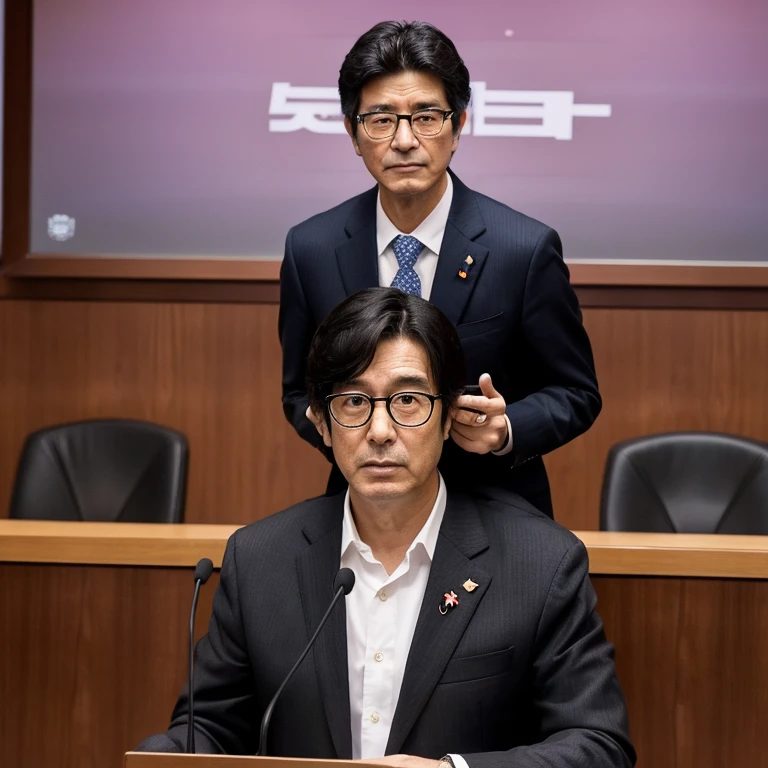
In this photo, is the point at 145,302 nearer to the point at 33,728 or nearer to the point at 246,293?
the point at 246,293

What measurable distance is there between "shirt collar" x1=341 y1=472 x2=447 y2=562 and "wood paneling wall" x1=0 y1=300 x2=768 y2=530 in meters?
1.74

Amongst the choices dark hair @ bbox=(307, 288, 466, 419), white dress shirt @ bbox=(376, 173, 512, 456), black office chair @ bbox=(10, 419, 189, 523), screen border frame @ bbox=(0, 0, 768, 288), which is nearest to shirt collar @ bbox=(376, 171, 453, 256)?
white dress shirt @ bbox=(376, 173, 512, 456)

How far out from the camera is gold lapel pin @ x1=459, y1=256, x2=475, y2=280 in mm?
1815

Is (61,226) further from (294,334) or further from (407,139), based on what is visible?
(407,139)

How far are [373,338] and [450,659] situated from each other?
0.44 meters

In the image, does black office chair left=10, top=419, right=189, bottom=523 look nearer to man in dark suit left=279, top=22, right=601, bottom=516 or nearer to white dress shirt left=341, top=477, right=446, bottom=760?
man in dark suit left=279, top=22, right=601, bottom=516

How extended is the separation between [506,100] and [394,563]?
199 cm

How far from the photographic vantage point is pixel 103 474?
2.69 metres

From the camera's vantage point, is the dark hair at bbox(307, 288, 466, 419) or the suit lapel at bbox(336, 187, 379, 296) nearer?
the dark hair at bbox(307, 288, 466, 419)

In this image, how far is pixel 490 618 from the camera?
1500mm

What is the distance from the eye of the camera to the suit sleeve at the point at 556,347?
1.78 metres

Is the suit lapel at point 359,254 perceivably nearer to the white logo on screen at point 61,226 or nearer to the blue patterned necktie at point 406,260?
the blue patterned necktie at point 406,260

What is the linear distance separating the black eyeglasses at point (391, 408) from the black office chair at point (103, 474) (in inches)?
44.9

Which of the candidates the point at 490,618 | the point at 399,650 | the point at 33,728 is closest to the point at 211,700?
the point at 399,650
